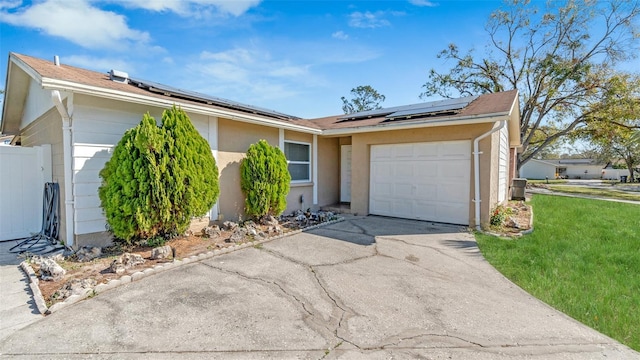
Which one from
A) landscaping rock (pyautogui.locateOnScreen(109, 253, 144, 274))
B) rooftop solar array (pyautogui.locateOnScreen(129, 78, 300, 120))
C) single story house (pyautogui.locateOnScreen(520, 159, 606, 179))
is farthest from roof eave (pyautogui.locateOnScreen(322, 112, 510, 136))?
single story house (pyautogui.locateOnScreen(520, 159, 606, 179))

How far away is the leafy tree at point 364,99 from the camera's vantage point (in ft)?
113

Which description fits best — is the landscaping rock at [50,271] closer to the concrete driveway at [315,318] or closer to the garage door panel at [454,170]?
the concrete driveway at [315,318]

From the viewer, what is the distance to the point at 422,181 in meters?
Result: 8.12

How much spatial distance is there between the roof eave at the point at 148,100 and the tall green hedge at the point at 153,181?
1.12 ft

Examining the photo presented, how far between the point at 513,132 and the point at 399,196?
725cm

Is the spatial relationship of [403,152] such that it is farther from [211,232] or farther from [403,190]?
[211,232]

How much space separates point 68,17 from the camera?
6.58 meters

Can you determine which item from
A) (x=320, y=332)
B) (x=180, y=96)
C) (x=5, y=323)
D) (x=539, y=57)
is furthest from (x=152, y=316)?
(x=539, y=57)

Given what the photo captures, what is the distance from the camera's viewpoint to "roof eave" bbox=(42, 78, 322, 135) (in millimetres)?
4375

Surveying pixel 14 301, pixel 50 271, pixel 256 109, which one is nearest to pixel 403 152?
pixel 256 109

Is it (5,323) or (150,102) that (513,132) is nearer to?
(150,102)

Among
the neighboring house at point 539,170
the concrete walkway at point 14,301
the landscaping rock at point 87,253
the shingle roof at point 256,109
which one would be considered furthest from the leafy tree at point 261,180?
the neighboring house at point 539,170

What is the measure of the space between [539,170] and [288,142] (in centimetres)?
5839

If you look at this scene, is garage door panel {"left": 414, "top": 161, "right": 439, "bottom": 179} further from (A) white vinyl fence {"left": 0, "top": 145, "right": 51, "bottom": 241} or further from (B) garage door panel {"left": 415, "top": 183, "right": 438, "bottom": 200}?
(A) white vinyl fence {"left": 0, "top": 145, "right": 51, "bottom": 241}
